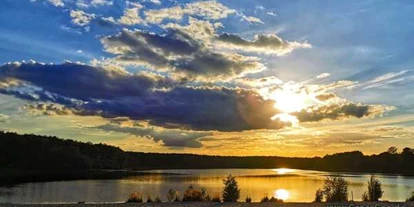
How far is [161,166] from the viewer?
19762cm

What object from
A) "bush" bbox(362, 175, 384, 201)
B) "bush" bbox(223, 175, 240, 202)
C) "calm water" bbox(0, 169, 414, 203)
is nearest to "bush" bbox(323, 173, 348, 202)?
"bush" bbox(362, 175, 384, 201)

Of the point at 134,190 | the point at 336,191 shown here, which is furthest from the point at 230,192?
the point at 134,190

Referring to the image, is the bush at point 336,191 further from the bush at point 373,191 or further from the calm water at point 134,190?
the calm water at point 134,190

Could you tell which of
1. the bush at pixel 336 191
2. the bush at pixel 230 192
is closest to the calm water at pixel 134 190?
the bush at pixel 336 191

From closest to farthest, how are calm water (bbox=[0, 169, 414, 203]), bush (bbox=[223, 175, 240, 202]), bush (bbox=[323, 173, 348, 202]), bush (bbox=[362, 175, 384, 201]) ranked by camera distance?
1. bush (bbox=[323, 173, 348, 202])
2. bush (bbox=[223, 175, 240, 202])
3. bush (bbox=[362, 175, 384, 201])
4. calm water (bbox=[0, 169, 414, 203])

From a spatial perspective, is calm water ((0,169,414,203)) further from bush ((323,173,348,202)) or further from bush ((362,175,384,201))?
bush ((323,173,348,202))

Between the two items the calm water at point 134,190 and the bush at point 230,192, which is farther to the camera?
the calm water at point 134,190

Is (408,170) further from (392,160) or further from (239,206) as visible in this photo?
(239,206)

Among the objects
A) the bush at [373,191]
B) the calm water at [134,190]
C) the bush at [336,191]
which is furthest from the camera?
the calm water at [134,190]

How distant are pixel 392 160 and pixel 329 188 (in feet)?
375

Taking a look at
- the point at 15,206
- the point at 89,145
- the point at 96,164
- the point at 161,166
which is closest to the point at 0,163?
the point at 96,164

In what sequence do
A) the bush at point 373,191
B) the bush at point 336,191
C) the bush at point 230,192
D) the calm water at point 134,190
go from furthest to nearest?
the calm water at point 134,190 < the bush at point 373,191 < the bush at point 230,192 < the bush at point 336,191

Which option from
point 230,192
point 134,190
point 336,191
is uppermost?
point 336,191

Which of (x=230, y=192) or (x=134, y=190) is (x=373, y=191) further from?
(x=134, y=190)
